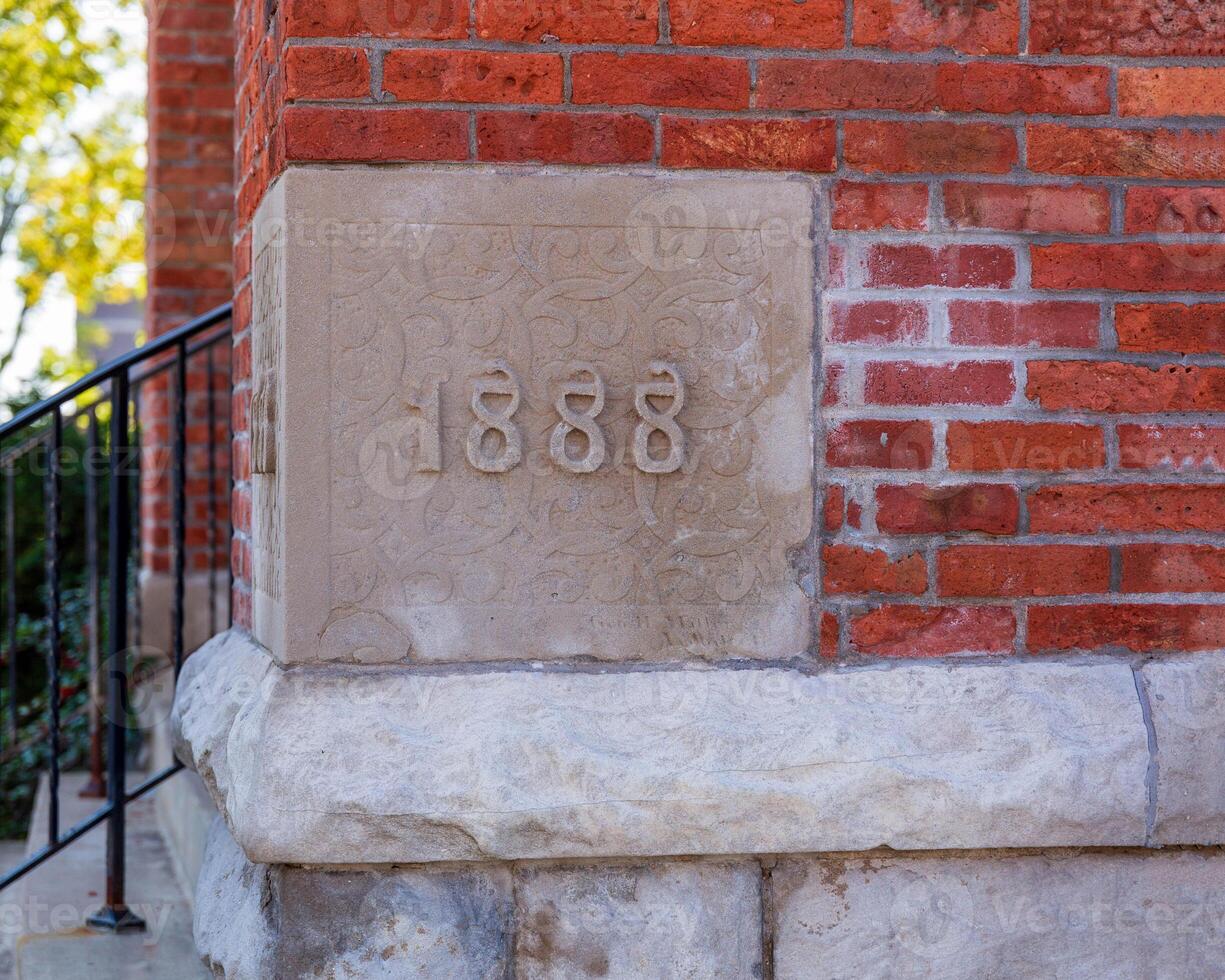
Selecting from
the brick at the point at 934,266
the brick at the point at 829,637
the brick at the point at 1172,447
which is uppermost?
the brick at the point at 934,266

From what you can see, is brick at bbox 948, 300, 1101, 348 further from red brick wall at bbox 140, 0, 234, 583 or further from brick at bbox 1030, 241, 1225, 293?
red brick wall at bbox 140, 0, 234, 583

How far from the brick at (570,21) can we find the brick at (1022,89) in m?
0.50

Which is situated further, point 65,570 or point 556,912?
point 65,570

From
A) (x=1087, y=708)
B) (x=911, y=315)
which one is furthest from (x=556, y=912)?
(x=911, y=315)

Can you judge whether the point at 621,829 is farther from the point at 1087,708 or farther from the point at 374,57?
the point at 374,57

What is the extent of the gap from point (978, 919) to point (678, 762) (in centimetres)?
56

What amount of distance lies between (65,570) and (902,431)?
6.20 m

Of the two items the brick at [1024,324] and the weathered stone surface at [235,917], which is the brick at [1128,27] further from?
the weathered stone surface at [235,917]

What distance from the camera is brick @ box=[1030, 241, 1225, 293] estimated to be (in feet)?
6.84

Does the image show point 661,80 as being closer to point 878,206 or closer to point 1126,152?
point 878,206

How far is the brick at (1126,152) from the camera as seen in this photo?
2.09m

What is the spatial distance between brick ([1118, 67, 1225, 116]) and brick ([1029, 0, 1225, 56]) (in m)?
0.03

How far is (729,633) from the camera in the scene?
204cm

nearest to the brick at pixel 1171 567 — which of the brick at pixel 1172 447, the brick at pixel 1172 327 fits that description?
the brick at pixel 1172 447
